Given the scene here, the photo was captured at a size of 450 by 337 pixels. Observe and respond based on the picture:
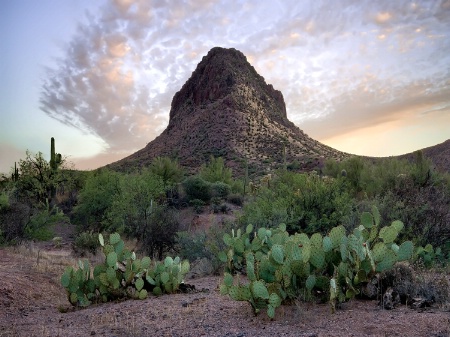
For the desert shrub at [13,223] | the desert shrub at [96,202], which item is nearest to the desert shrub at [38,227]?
the desert shrub at [13,223]

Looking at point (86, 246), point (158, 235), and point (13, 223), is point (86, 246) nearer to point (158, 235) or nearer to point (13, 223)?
point (13, 223)

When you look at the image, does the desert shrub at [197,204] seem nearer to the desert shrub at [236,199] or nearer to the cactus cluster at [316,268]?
the desert shrub at [236,199]

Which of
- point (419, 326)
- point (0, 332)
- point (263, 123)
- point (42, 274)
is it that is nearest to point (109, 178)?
point (42, 274)

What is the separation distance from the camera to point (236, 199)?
29.5m

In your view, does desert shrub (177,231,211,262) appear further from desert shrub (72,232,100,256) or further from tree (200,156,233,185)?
tree (200,156,233,185)

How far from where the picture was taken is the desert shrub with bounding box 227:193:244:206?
95.5 ft

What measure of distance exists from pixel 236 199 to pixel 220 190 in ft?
7.08

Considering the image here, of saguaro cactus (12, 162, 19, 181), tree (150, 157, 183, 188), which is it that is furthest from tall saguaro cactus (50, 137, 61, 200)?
tree (150, 157, 183, 188)

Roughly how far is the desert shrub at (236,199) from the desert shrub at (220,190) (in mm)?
1002

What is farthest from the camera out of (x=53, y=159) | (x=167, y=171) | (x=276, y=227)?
(x=167, y=171)

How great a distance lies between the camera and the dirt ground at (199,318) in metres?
4.84

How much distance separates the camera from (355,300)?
5.96 metres

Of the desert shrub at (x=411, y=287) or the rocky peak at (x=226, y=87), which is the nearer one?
the desert shrub at (x=411, y=287)

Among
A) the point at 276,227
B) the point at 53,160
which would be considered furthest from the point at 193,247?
the point at 53,160
